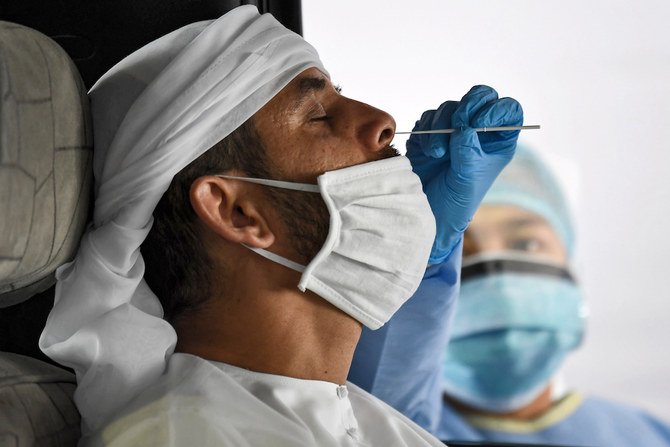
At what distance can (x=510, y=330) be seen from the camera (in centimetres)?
315

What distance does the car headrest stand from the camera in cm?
120

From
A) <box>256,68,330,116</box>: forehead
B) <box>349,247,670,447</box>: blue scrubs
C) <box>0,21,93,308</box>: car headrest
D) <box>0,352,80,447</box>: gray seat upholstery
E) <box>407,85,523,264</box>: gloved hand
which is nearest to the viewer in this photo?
<box>0,21,93,308</box>: car headrest

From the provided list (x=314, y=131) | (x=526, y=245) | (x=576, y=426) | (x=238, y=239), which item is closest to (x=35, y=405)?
(x=238, y=239)

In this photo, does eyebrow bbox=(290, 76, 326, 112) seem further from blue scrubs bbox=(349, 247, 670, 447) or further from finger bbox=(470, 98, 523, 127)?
blue scrubs bbox=(349, 247, 670, 447)

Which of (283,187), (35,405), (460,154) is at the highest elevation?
(460,154)

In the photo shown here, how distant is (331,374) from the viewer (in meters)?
1.58

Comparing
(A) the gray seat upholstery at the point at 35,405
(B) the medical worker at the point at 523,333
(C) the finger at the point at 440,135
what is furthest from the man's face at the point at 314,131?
(B) the medical worker at the point at 523,333

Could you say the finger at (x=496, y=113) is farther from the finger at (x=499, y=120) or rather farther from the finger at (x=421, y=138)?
the finger at (x=421, y=138)

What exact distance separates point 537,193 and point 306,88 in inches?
73.0

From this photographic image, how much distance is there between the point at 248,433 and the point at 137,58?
0.67 meters

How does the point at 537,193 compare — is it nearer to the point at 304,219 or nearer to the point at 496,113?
the point at 496,113

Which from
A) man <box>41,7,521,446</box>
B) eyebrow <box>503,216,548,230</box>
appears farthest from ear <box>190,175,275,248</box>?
eyebrow <box>503,216,548,230</box>

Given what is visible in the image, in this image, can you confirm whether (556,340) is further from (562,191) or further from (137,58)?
(137,58)

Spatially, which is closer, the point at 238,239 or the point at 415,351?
the point at 238,239
